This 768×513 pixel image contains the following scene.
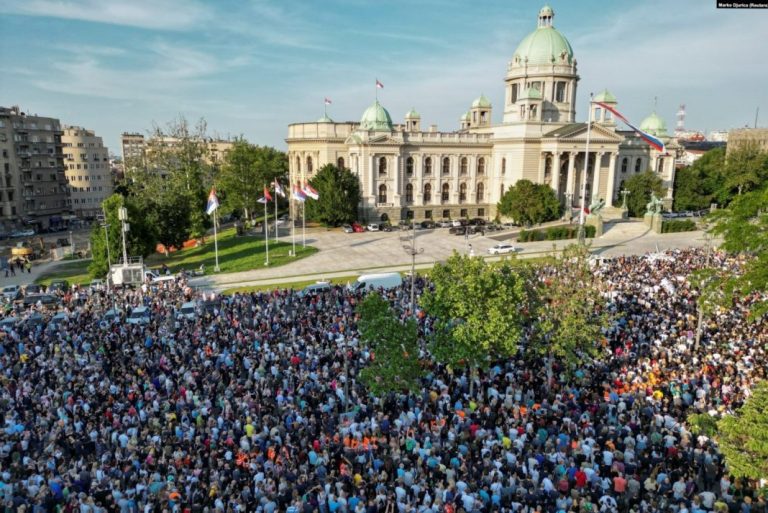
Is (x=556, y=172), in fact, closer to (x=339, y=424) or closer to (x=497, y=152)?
(x=497, y=152)

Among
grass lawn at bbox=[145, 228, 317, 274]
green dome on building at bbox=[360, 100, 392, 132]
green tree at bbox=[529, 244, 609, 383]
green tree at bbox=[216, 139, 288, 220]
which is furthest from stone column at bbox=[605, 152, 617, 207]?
green tree at bbox=[529, 244, 609, 383]

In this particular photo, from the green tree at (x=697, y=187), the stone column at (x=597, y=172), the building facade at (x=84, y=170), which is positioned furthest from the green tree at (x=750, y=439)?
the building facade at (x=84, y=170)

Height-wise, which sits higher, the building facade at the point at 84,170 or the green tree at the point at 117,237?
the building facade at the point at 84,170

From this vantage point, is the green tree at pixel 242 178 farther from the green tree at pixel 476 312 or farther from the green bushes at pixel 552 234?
the green tree at pixel 476 312

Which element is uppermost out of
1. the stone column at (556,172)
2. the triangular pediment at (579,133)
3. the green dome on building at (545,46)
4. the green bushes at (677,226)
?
the green dome on building at (545,46)

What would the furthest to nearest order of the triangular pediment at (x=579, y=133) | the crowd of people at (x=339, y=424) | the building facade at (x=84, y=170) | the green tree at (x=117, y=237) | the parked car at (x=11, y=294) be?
the building facade at (x=84, y=170), the triangular pediment at (x=579, y=133), the green tree at (x=117, y=237), the parked car at (x=11, y=294), the crowd of people at (x=339, y=424)

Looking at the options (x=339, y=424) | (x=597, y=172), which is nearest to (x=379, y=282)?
(x=339, y=424)
